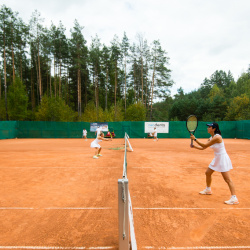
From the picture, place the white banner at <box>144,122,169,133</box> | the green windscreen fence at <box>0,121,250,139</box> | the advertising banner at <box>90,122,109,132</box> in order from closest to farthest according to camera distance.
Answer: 1. the white banner at <box>144,122,169,133</box>
2. the green windscreen fence at <box>0,121,250,139</box>
3. the advertising banner at <box>90,122,109,132</box>

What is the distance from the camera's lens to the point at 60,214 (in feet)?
13.8

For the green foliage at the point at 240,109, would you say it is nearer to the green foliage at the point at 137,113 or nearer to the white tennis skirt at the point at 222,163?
the green foliage at the point at 137,113

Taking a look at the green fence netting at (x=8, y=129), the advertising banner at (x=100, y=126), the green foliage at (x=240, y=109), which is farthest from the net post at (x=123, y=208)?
the green foliage at (x=240, y=109)

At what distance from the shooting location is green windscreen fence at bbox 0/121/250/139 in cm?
2836

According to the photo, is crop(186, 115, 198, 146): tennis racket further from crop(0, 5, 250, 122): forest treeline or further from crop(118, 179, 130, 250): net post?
crop(0, 5, 250, 122): forest treeline

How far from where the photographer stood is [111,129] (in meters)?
28.7

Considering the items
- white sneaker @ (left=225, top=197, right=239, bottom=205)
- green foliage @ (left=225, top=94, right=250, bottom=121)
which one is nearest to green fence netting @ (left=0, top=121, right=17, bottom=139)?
white sneaker @ (left=225, top=197, right=239, bottom=205)

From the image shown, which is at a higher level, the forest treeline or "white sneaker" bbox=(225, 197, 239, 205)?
the forest treeline

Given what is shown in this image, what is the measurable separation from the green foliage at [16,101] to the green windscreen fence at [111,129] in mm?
7045

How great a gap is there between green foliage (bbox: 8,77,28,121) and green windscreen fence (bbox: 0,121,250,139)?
7045 millimetres

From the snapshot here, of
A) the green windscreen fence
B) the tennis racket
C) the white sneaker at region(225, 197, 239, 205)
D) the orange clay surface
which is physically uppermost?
the tennis racket

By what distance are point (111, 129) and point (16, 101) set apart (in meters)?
18.0

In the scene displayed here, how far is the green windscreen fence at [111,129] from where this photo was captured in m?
28.4

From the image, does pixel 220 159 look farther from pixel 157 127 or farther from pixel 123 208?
pixel 157 127
